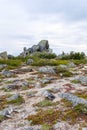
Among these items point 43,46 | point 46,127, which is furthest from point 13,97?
point 43,46

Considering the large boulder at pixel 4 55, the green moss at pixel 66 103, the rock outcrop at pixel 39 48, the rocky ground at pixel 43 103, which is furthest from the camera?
the rock outcrop at pixel 39 48

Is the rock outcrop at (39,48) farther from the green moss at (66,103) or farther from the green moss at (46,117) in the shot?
the green moss at (46,117)

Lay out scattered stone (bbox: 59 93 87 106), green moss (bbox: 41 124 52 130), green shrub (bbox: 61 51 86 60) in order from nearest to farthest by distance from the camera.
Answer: green moss (bbox: 41 124 52 130), scattered stone (bbox: 59 93 87 106), green shrub (bbox: 61 51 86 60)

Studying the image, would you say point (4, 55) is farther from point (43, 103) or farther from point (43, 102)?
point (43, 103)

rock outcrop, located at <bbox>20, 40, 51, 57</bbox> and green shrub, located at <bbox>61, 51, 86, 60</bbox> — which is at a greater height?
rock outcrop, located at <bbox>20, 40, 51, 57</bbox>

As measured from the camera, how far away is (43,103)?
2352 cm

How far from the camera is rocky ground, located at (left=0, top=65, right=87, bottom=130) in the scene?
779 inches

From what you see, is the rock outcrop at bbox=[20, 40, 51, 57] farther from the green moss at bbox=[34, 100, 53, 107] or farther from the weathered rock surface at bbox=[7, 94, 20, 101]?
the green moss at bbox=[34, 100, 53, 107]

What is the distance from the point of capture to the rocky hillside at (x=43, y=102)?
1981 cm

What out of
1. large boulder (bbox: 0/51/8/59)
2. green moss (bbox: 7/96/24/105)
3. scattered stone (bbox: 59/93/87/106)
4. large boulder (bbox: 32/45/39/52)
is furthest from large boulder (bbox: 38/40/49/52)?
green moss (bbox: 7/96/24/105)

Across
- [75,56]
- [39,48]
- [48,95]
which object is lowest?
[48,95]

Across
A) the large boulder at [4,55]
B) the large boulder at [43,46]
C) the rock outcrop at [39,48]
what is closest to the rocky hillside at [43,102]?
the large boulder at [4,55]

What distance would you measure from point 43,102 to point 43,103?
22 centimetres

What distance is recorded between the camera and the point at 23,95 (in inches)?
1039
